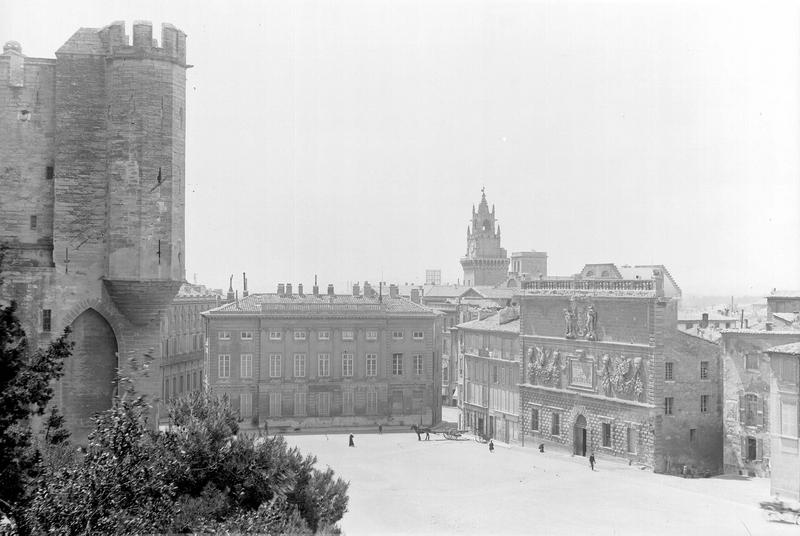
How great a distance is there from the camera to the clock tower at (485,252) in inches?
4924

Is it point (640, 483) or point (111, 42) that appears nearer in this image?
point (111, 42)

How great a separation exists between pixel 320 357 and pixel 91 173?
99.7 ft

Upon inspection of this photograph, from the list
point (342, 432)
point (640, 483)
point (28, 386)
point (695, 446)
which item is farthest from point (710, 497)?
point (28, 386)

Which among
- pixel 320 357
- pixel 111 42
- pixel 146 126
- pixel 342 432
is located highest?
pixel 111 42

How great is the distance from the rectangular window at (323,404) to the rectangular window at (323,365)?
4.35 ft

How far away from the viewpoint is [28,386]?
60.9ft

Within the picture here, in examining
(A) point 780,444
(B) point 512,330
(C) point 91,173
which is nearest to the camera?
(C) point 91,173

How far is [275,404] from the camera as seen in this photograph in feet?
184

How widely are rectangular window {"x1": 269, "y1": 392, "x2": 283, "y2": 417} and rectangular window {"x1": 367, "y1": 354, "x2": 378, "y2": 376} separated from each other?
6.27 meters

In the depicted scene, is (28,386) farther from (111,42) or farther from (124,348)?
(111,42)

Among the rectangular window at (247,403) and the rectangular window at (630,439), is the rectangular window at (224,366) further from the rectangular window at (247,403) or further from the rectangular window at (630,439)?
the rectangular window at (630,439)

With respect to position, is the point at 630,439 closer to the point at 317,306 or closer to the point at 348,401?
the point at 348,401

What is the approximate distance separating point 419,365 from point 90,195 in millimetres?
33643

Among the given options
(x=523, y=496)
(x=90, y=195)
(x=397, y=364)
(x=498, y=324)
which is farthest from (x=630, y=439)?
(x=90, y=195)
